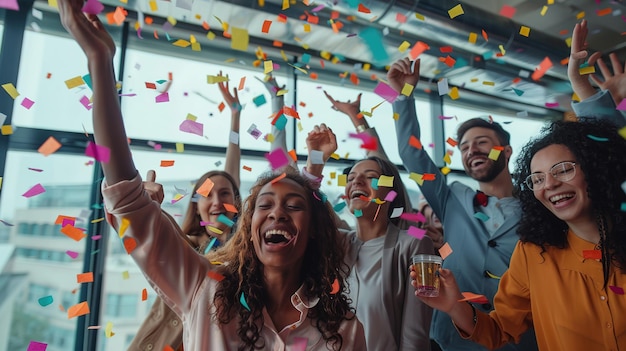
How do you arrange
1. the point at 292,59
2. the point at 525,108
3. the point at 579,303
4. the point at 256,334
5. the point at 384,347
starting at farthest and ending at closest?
1. the point at 525,108
2. the point at 292,59
3. the point at 384,347
4. the point at 579,303
5. the point at 256,334

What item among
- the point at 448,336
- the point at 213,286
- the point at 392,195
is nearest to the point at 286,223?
the point at 213,286

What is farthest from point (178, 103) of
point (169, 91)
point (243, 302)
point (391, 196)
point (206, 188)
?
point (243, 302)

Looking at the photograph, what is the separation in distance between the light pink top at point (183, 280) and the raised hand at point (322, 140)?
1.14m

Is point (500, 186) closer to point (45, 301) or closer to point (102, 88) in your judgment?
point (102, 88)

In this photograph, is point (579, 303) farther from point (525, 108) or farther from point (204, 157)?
point (525, 108)

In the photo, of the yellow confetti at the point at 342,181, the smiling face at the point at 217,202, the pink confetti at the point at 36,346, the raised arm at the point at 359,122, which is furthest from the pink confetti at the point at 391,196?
the pink confetti at the point at 36,346

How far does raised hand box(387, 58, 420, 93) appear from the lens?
2.31m

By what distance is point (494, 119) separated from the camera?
5.38m

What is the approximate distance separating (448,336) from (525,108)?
14.5 ft

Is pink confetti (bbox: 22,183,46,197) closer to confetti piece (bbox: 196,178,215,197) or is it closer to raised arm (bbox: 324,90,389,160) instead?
confetti piece (bbox: 196,178,215,197)

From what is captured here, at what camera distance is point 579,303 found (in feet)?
4.58

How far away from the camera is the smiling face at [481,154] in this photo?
2299 millimetres

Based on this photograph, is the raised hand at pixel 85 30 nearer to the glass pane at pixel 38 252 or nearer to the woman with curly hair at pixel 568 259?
the woman with curly hair at pixel 568 259

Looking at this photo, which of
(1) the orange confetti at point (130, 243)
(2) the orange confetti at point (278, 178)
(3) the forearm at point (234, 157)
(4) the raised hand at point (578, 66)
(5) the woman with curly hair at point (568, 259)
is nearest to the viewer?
(1) the orange confetti at point (130, 243)
